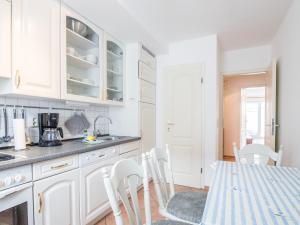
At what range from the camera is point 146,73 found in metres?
2.87

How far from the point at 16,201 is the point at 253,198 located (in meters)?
1.35

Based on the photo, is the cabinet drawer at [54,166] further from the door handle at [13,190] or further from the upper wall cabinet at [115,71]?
the upper wall cabinet at [115,71]

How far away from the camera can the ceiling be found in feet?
6.36

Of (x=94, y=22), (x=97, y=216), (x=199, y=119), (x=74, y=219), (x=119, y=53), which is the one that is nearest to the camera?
(x=74, y=219)

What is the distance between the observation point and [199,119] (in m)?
2.86

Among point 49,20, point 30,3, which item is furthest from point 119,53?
point 30,3

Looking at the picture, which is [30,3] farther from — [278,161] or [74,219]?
[278,161]

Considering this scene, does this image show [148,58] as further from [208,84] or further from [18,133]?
[18,133]

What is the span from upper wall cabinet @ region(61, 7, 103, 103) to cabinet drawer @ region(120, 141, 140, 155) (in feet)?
2.11

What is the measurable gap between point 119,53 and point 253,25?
190 cm

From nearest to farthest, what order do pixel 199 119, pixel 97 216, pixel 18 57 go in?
pixel 18 57 → pixel 97 216 → pixel 199 119

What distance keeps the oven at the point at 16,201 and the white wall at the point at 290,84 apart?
240cm

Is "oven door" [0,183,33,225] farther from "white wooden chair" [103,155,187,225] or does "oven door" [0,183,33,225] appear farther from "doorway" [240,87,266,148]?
"doorway" [240,87,266,148]

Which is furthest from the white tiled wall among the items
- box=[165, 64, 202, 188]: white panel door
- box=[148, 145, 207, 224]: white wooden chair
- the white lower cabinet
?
box=[148, 145, 207, 224]: white wooden chair
